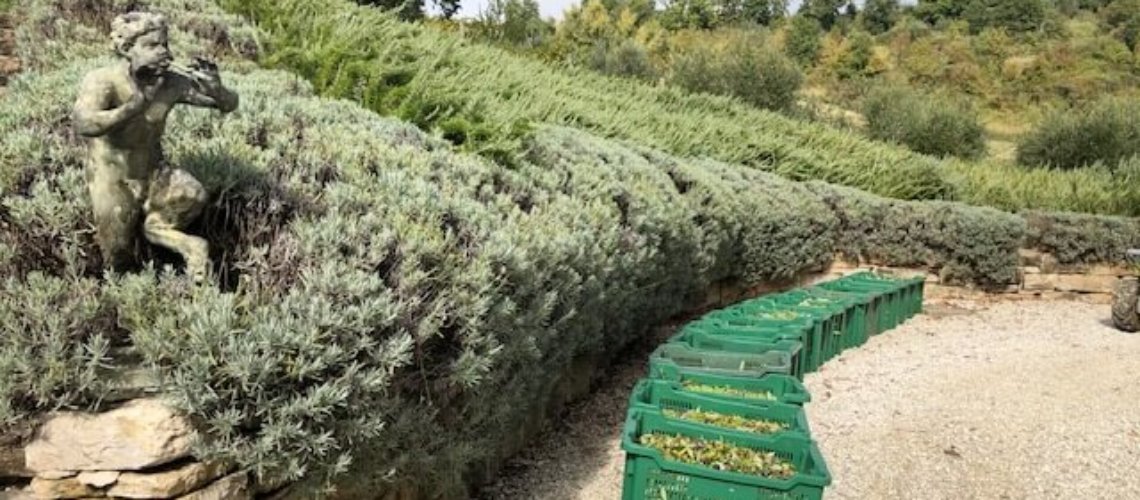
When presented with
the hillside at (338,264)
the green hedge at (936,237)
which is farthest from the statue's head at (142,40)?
the green hedge at (936,237)

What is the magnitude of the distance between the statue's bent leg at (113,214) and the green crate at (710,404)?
1.98m

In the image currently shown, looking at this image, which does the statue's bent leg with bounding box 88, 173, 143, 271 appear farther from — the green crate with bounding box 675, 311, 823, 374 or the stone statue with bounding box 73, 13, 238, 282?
the green crate with bounding box 675, 311, 823, 374

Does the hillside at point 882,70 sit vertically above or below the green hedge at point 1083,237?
above

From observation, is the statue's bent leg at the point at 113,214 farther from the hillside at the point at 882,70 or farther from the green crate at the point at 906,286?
the hillside at the point at 882,70

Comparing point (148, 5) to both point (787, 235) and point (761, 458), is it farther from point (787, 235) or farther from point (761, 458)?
point (787, 235)

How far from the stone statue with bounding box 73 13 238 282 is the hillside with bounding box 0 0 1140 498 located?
150mm

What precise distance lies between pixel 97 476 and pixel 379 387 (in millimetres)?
787

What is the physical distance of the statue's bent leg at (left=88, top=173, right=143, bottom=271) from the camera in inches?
94.8

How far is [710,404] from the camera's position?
11.7 feet

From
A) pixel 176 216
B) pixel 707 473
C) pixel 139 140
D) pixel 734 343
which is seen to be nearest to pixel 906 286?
pixel 734 343

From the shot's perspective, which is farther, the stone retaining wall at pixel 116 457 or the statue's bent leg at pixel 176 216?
the statue's bent leg at pixel 176 216

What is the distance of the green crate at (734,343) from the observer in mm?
4887

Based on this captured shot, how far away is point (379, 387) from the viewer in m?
2.44

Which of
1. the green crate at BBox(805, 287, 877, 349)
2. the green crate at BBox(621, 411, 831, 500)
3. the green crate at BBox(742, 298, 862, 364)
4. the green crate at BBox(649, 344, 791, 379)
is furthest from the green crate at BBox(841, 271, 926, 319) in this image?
the green crate at BBox(621, 411, 831, 500)
